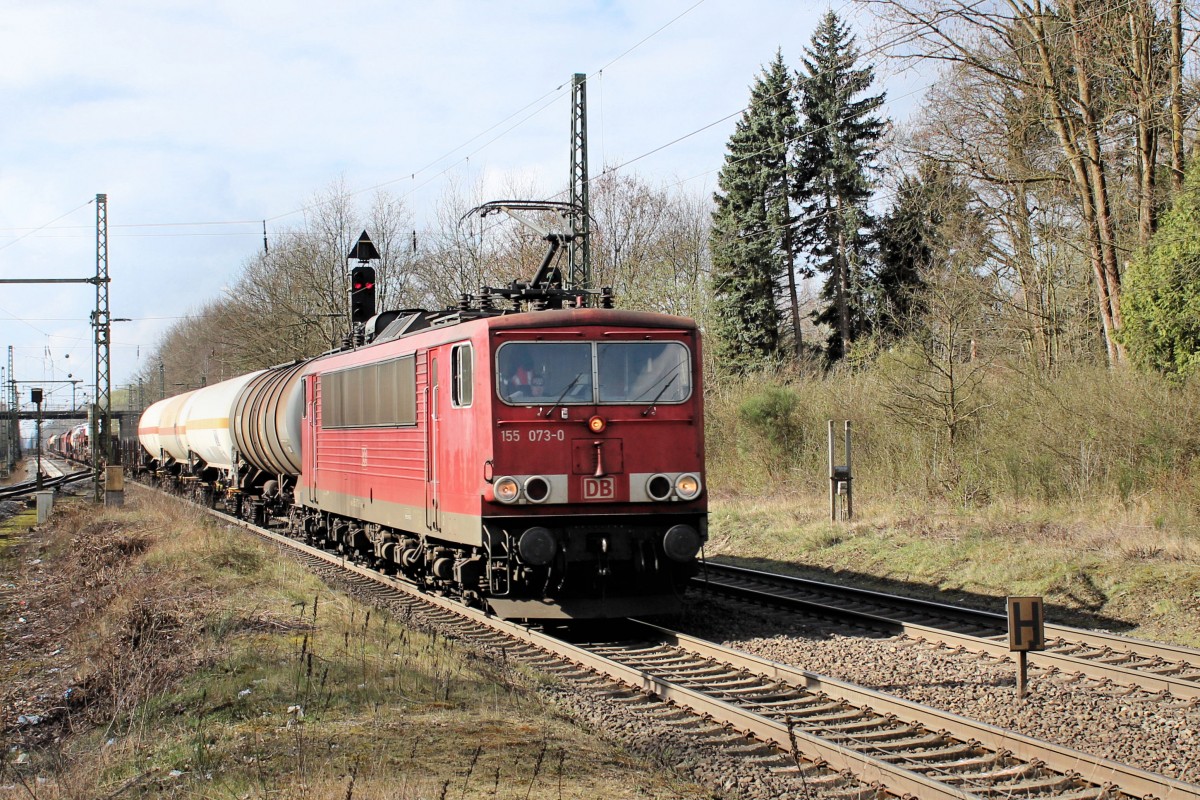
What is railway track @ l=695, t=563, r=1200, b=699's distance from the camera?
816 centimetres

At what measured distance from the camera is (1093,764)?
584cm

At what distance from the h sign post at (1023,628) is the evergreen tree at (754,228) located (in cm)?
3122

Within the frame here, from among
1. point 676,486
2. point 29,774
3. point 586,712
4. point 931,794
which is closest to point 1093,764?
point 931,794

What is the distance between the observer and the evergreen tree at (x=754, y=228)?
39.5 metres

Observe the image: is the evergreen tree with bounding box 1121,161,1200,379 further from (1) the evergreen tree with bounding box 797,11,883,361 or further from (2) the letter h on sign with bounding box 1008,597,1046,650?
(1) the evergreen tree with bounding box 797,11,883,361

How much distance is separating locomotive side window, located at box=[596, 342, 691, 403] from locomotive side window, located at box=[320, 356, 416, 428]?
2453mm

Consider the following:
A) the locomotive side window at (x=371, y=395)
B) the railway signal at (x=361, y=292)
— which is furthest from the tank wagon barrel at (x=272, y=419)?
the railway signal at (x=361, y=292)

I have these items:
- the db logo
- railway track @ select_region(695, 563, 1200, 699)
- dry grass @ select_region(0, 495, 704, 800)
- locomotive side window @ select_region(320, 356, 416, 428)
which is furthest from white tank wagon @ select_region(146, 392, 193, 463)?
the db logo

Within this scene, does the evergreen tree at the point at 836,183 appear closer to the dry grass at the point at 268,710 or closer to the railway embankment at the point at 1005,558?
the railway embankment at the point at 1005,558

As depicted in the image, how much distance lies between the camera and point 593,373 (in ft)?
33.9

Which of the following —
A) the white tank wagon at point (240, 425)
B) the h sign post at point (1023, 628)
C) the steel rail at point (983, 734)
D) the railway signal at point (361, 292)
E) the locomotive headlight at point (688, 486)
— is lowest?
the steel rail at point (983, 734)

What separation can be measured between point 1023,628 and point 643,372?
4.26m

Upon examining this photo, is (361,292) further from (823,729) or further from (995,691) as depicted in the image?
(823,729)

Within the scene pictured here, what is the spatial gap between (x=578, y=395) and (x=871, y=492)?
1058 cm
